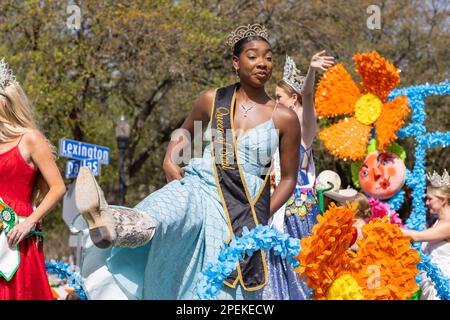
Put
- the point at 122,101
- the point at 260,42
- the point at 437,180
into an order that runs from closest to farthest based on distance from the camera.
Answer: the point at 260,42, the point at 437,180, the point at 122,101

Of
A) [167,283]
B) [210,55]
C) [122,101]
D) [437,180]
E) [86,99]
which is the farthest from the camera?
[122,101]

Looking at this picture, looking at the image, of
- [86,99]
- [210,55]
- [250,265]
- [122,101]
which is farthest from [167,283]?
[122,101]

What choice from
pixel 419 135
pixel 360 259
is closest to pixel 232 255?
pixel 360 259

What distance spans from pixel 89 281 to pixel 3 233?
1.98 ft

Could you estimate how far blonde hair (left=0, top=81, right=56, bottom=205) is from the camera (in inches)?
171

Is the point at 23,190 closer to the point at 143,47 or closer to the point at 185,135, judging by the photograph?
the point at 185,135

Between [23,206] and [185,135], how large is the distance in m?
0.89

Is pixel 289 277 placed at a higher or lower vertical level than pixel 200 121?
lower

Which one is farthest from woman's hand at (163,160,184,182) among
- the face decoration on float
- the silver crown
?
the face decoration on float

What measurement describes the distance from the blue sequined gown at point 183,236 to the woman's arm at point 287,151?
68 mm

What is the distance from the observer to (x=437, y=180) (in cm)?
693

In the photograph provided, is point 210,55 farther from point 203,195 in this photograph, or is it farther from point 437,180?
point 203,195

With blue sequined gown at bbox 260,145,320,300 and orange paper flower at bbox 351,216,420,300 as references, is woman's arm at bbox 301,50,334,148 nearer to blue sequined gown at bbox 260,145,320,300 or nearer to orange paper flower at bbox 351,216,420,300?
blue sequined gown at bbox 260,145,320,300

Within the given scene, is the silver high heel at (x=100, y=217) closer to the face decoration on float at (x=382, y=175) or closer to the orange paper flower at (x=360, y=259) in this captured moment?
the orange paper flower at (x=360, y=259)
